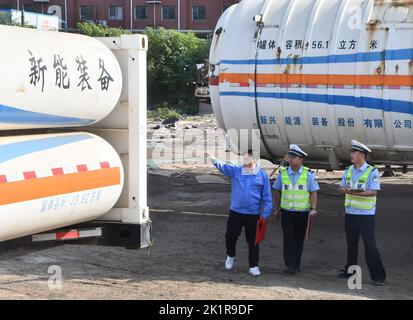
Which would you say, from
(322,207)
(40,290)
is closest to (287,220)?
(40,290)

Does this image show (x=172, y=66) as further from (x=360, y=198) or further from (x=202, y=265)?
(x=360, y=198)

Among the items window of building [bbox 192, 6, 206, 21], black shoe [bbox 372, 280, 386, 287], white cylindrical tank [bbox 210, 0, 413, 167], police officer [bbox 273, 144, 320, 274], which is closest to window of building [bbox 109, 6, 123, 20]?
window of building [bbox 192, 6, 206, 21]

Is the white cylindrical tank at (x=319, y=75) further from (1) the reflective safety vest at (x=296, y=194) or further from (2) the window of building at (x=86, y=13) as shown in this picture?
(2) the window of building at (x=86, y=13)

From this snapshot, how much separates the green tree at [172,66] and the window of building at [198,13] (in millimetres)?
12327

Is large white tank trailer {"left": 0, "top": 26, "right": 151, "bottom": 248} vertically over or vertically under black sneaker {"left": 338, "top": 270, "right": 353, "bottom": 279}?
over

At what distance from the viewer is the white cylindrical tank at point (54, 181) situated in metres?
3.97

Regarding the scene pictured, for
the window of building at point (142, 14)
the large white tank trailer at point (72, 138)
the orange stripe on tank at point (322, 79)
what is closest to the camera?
the large white tank trailer at point (72, 138)

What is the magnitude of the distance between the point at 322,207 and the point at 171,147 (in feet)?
32.3

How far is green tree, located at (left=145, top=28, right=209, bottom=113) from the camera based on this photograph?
147 feet

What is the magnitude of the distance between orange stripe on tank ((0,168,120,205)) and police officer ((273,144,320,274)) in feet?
11.8

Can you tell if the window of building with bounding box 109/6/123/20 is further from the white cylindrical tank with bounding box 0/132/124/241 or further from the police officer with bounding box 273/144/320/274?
the white cylindrical tank with bounding box 0/132/124/241

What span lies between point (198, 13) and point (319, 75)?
167 feet

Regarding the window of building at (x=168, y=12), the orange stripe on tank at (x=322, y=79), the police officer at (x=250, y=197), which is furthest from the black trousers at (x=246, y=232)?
the window of building at (x=168, y=12)

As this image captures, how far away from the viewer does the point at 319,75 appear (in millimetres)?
9625
